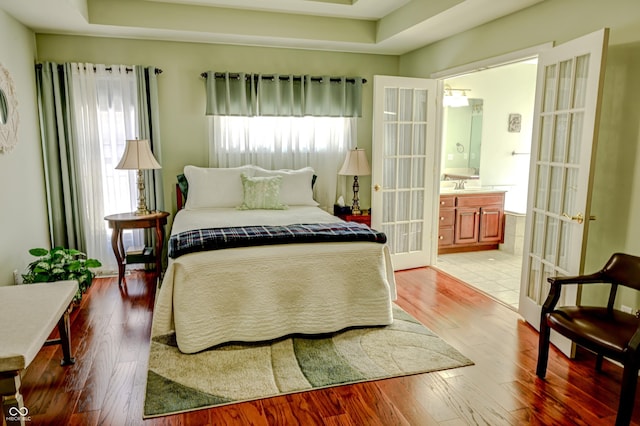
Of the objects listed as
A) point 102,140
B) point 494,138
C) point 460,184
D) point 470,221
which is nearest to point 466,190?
point 460,184

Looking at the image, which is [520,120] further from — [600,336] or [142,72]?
[142,72]

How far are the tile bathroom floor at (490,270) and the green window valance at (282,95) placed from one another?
209 centimetres

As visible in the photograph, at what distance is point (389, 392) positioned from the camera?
237 cm

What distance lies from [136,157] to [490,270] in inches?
153

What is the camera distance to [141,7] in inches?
151

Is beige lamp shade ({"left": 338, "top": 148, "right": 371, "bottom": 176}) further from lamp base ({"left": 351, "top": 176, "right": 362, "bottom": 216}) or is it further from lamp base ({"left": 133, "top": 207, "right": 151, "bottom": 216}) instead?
lamp base ({"left": 133, "top": 207, "right": 151, "bottom": 216})

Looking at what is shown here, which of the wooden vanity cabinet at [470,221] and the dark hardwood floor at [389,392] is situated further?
the wooden vanity cabinet at [470,221]

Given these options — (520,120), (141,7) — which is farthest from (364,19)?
(520,120)

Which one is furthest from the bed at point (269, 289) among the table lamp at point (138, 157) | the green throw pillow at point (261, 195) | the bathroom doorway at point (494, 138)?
the bathroom doorway at point (494, 138)

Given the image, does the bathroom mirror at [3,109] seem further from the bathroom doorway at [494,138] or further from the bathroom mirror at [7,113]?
the bathroom doorway at [494,138]

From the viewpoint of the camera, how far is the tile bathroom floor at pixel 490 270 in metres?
4.07

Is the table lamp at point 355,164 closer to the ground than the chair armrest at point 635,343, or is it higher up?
higher up

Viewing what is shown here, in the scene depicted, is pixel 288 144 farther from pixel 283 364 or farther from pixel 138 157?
pixel 283 364

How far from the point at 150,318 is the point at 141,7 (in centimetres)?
275
